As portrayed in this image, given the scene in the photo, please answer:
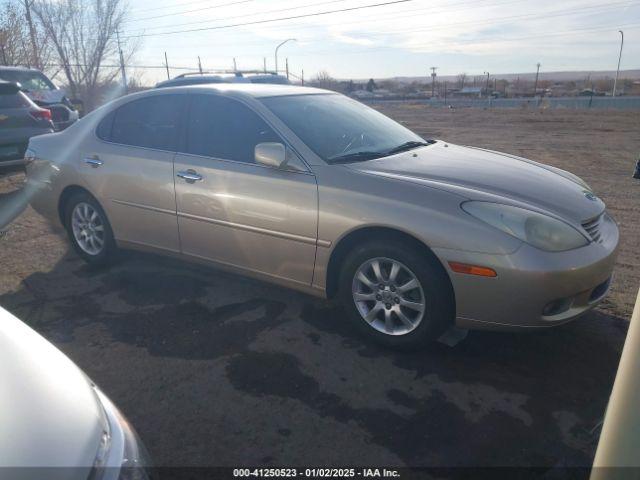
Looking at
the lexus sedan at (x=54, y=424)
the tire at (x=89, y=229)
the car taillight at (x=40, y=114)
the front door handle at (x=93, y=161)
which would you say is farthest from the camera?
the car taillight at (x=40, y=114)

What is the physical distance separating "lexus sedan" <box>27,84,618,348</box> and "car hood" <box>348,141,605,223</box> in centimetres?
2

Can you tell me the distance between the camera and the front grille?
3156 millimetres

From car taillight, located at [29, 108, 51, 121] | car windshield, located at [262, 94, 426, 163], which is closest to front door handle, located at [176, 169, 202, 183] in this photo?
car windshield, located at [262, 94, 426, 163]

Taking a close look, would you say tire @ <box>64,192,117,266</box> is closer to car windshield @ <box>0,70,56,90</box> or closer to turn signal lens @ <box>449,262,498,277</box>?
turn signal lens @ <box>449,262,498,277</box>

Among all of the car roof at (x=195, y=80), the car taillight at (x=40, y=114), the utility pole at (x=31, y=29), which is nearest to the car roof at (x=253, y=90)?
the car roof at (x=195, y=80)

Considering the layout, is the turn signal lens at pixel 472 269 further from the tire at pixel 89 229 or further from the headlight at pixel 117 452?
the tire at pixel 89 229

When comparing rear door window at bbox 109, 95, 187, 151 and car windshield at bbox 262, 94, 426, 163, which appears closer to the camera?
car windshield at bbox 262, 94, 426, 163

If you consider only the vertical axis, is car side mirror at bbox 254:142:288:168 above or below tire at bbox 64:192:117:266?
above

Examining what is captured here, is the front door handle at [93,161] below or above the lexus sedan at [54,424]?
above

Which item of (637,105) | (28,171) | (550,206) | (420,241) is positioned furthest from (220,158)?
(637,105)

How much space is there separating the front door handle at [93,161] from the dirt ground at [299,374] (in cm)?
100

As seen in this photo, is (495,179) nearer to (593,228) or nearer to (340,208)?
(593,228)

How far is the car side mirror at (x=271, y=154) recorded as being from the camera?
348cm

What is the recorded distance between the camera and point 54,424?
1.50 meters
